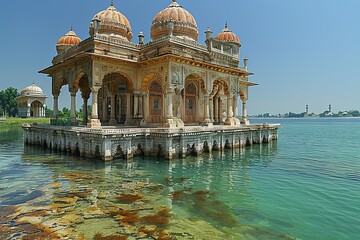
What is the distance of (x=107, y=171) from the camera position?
12.6 metres

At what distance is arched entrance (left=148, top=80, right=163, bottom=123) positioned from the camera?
20.7m

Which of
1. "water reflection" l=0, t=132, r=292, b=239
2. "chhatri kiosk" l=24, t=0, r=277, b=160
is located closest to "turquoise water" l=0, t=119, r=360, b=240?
"water reflection" l=0, t=132, r=292, b=239

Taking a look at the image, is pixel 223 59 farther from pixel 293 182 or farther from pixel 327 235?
pixel 327 235

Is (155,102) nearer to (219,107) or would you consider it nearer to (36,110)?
(219,107)

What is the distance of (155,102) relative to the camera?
21.2 metres

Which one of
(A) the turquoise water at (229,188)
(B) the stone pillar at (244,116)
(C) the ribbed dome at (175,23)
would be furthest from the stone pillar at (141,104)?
(B) the stone pillar at (244,116)

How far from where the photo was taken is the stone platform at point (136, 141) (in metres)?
14.3

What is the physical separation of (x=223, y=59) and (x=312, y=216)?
16323 mm

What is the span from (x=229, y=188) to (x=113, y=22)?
17.3 metres

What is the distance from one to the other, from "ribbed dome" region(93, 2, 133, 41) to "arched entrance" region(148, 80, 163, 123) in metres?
5.31

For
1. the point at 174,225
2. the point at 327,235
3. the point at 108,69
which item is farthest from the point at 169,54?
the point at 327,235

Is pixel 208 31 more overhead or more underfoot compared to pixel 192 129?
more overhead

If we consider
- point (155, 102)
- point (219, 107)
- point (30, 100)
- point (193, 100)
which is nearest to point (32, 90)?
point (30, 100)

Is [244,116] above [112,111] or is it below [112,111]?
below
